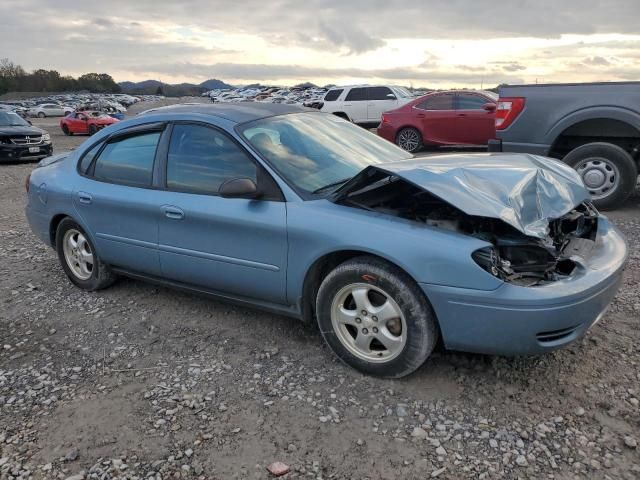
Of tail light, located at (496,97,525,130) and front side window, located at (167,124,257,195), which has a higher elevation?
tail light, located at (496,97,525,130)

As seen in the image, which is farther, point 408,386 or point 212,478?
point 408,386

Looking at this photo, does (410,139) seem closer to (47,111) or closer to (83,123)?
(83,123)

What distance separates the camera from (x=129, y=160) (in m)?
4.22

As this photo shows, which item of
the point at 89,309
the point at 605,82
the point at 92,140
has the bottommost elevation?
the point at 89,309

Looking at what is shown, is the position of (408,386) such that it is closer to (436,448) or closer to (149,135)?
(436,448)

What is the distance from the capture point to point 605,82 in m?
6.45

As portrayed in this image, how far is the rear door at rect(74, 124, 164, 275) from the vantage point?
4.01m

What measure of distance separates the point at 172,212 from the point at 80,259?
143 cm

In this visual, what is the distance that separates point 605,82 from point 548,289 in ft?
15.7

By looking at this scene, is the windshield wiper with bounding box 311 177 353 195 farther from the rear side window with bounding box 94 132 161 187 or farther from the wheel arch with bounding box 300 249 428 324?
the rear side window with bounding box 94 132 161 187

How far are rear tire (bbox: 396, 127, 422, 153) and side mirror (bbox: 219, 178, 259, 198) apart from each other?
10.4 m

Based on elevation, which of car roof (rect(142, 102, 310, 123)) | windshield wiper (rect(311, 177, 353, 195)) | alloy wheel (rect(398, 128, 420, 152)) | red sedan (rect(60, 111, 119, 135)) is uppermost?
car roof (rect(142, 102, 310, 123))

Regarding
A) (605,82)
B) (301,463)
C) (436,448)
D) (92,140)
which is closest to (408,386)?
(436,448)

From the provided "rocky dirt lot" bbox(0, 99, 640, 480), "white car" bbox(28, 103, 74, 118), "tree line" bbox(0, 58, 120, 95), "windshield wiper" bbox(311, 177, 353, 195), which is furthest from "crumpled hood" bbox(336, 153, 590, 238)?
"tree line" bbox(0, 58, 120, 95)
